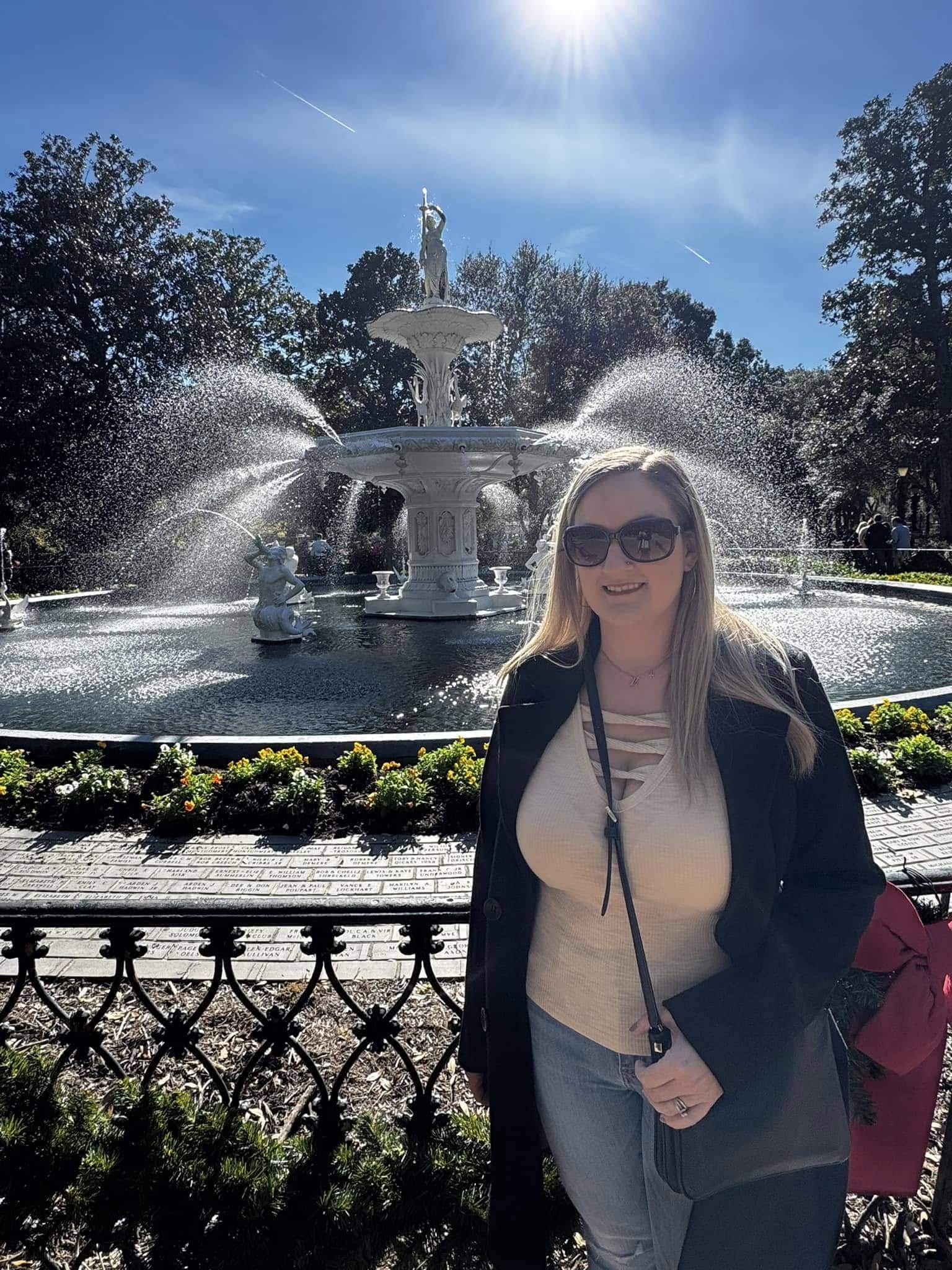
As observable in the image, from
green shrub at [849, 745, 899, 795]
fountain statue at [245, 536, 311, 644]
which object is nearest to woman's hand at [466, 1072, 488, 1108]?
green shrub at [849, 745, 899, 795]

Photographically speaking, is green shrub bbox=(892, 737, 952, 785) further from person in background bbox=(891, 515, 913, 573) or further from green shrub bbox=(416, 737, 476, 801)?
person in background bbox=(891, 515, 913, 573)

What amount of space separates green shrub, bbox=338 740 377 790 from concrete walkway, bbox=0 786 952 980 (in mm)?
716

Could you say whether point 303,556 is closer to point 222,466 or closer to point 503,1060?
point 222,466

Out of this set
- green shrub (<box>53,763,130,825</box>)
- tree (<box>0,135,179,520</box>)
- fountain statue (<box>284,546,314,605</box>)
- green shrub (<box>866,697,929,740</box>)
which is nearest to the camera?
green shrub (<box>53,763,130,825</box>)

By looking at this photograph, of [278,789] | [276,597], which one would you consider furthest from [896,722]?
[276,597]

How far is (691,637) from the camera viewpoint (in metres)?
1.68

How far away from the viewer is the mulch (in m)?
2.79

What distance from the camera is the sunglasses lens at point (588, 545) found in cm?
171

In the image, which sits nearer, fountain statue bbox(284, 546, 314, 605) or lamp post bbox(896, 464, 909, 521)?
fountain statue bbox(284, 546, 314, 605)

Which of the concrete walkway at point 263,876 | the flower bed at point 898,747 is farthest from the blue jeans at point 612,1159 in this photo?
the flower bed at point 898,747

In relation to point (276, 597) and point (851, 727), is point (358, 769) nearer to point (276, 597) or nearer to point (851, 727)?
point (851, 727)

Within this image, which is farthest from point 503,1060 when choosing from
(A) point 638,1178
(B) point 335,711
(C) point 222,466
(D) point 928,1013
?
(C) point 222,466

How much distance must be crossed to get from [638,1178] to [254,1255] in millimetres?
1366

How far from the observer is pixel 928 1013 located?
1673 millimetres
